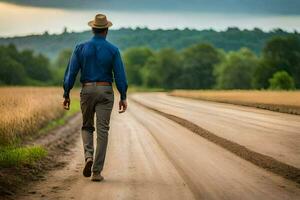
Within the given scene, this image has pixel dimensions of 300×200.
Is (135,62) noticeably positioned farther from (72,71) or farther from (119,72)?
(119,72)

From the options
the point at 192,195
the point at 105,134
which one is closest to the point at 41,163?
the point at 105,134

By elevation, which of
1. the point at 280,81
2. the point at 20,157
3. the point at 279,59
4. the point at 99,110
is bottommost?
the point at 20,157

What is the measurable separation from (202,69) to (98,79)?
424ft

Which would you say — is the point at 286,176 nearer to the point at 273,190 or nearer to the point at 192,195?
the point at 273,190

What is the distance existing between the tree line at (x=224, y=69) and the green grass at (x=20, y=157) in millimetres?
86598

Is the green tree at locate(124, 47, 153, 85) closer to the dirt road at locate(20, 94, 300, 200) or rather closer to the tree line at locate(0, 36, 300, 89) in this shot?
the tree line at locate(0, 36, 300, 89)

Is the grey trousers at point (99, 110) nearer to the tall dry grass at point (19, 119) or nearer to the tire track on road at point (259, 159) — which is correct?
the tire track on road at point (259, 159)

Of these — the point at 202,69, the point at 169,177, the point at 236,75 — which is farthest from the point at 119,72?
the point at 202,69

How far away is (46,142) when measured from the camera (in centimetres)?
1602

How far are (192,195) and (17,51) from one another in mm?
148855

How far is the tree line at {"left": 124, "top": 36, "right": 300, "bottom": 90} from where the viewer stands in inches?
4267

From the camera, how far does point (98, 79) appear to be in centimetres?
911

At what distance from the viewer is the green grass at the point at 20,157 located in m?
10.5

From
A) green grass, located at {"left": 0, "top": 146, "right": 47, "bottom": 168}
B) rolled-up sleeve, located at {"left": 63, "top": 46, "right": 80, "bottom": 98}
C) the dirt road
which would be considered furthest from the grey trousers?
green grass, located at {"left": 0, "top": 146, "right": 47, "bottom": 168}
